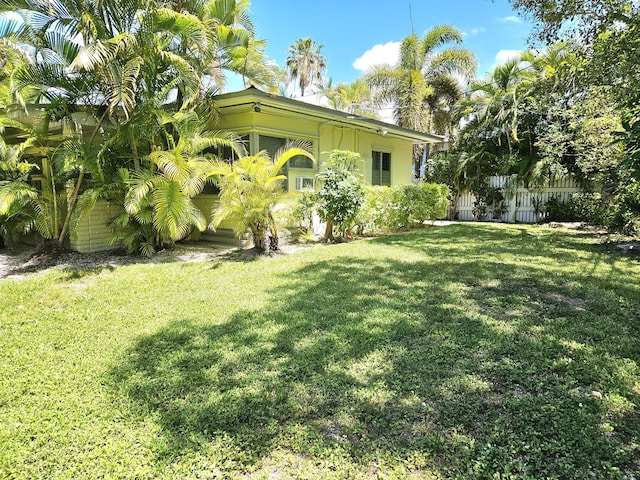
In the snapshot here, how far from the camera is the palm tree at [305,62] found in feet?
121

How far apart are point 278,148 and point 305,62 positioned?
3009 cm

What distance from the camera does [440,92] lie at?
21.0 metres

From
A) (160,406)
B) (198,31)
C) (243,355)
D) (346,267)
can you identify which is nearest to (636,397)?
(243,355)

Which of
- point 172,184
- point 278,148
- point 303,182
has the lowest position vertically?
point 172,184

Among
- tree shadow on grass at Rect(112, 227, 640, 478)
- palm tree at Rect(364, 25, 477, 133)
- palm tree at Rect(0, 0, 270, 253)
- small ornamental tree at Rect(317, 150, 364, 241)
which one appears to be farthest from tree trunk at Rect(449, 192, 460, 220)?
tree shadow on grass at Rect(112, 227, 640, 478)

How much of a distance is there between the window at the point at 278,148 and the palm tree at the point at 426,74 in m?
11.3

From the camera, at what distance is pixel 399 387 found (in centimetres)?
298

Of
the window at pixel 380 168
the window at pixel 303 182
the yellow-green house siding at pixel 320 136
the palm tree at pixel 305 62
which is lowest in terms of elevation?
the window at pixel 303 182

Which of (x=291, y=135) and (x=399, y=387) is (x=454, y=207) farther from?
(x=399, y=387)

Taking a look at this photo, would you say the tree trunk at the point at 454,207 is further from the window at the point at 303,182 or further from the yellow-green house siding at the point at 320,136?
the window at the point at 303,182

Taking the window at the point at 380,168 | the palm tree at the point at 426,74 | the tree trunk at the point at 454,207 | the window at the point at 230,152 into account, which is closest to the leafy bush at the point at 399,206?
the window at the point at 380,168

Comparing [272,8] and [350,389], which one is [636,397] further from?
[272,8]

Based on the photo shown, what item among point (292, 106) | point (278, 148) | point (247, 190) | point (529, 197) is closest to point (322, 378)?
point (247, 190)

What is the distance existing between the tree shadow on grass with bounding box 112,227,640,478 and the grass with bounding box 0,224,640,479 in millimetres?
13
